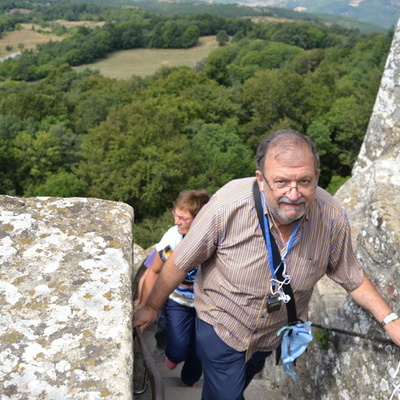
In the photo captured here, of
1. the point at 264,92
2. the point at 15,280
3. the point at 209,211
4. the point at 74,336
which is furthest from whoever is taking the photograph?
the point at 264,92

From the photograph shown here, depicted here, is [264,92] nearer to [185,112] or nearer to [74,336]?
[185,112]

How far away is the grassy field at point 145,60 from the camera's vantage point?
274 feet

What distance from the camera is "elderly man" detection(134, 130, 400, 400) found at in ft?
8.64

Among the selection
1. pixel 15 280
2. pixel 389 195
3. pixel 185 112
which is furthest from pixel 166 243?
pixel 185 112

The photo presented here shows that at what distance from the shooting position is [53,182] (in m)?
30.6

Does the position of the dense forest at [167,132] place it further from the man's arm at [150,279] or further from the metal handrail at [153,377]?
the metal handrail at [153,377]

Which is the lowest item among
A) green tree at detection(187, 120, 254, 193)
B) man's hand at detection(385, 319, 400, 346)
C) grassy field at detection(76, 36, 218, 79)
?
grassy field at detection(76, 36, 218, 79)

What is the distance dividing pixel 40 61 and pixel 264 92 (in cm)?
6592

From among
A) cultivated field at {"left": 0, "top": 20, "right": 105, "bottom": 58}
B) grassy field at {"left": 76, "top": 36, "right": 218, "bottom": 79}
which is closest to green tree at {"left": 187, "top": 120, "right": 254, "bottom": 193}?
grassy field at {"left": 76, "top": 36, "right": 218, "bottom": 79}

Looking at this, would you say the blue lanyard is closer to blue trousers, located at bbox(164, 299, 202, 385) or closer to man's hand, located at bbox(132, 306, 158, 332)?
man's hand, located at bbox(132, 306, 158, 332)

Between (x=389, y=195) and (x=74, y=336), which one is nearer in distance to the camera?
(x=74, y=336)

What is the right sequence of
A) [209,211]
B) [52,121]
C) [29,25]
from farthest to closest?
[29,25], [52,121], [209,211]

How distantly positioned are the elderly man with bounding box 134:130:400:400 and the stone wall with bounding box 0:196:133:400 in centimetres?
51

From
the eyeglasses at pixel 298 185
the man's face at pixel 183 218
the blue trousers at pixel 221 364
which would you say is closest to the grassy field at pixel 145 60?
the man's face at pixel 183 218
